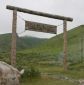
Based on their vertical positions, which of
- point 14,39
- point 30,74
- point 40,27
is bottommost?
point 30,74

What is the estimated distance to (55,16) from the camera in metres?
25.8

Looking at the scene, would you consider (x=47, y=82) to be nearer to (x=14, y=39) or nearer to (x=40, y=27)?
(x=14, y=39)

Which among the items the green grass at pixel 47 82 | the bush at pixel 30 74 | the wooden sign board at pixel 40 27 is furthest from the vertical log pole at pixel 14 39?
the green grass at pixel 47 82

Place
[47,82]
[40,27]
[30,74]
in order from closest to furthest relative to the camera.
A: 1. [47,82]
2. [30,74]
3. [40,27]

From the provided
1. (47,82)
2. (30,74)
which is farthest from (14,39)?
(47,82)

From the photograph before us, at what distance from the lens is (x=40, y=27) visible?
24.5 m

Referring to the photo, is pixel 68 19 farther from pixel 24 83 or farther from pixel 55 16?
pixel 24 83

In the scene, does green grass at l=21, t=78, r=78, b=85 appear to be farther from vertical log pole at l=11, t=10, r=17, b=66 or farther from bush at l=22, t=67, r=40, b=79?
vertical log pole at l=11, t=10, r=17, b=66

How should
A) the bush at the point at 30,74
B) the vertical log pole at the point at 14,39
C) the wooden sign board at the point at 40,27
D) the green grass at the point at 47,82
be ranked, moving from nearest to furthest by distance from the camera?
the green grass at the point at 47,82 → the bush at the point at 30,74 → the vertical log pole at the point at 14,39 → the wooden sign board at the point at 40,27

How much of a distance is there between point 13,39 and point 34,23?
2476 mm

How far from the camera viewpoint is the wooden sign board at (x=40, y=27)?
23.5m

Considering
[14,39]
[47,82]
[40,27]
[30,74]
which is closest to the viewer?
[47,82]

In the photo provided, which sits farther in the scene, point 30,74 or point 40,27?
point 40,27

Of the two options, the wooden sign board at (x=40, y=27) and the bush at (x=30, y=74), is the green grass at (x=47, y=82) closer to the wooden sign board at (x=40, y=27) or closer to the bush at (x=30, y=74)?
the bush at (x=30, y=74)
